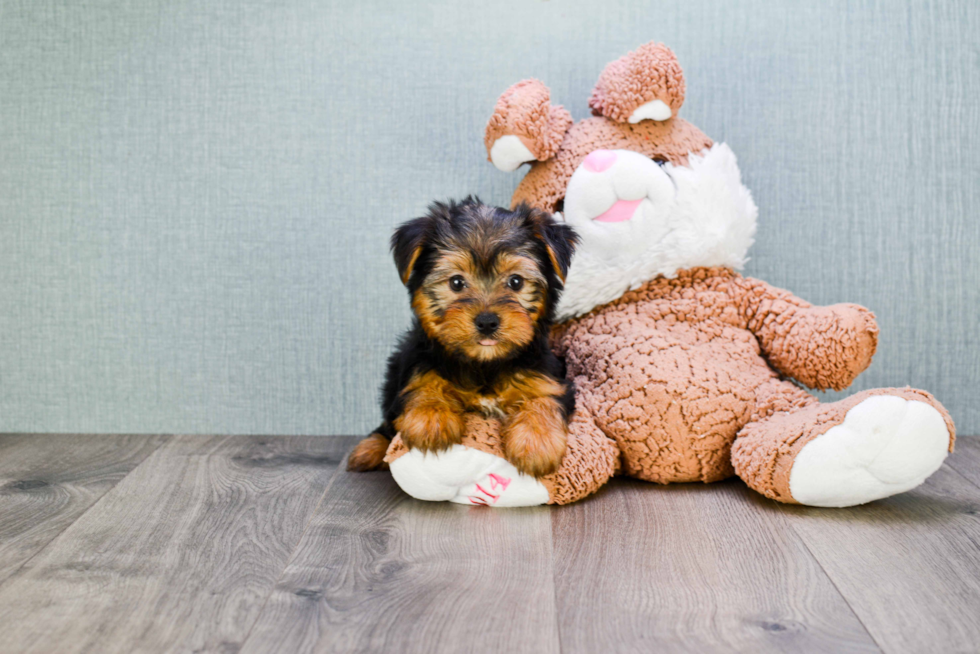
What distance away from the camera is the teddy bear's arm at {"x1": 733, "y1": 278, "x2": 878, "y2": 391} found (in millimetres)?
2293

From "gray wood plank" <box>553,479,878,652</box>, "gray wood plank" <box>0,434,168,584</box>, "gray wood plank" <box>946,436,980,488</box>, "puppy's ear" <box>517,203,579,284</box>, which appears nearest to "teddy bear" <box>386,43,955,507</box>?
"gray wood plank" <box>553,479,878,652</box>

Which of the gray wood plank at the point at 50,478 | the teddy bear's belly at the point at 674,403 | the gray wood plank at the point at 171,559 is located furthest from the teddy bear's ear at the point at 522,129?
the gray wood plank at the point at 50,478

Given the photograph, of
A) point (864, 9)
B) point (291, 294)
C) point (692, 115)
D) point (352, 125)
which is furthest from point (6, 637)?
point (864, 9)

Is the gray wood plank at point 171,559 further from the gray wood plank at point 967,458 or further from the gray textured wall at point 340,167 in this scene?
the gray wood plank at point 967,458

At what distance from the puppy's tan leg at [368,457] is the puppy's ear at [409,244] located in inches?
27.8

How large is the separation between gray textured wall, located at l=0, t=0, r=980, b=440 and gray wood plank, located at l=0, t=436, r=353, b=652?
524 millimetres

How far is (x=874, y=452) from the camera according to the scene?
6.49 ft

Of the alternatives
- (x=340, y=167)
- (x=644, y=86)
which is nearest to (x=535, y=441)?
(x=644, y=86)

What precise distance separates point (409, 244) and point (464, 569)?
84 centimetres

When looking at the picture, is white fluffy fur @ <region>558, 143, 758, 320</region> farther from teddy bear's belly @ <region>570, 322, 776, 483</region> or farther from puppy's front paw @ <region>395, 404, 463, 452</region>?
puppy's front paw @ <region>395, 404, 463, 452</region>

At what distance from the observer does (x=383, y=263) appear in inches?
116

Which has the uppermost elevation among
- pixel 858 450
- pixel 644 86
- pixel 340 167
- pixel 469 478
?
pixel 644 86

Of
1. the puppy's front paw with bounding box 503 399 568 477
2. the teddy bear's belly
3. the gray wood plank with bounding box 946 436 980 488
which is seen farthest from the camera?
the gray wood plank with bounding box 946 436 980 488

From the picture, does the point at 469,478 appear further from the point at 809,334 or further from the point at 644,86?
the point at 644,86
